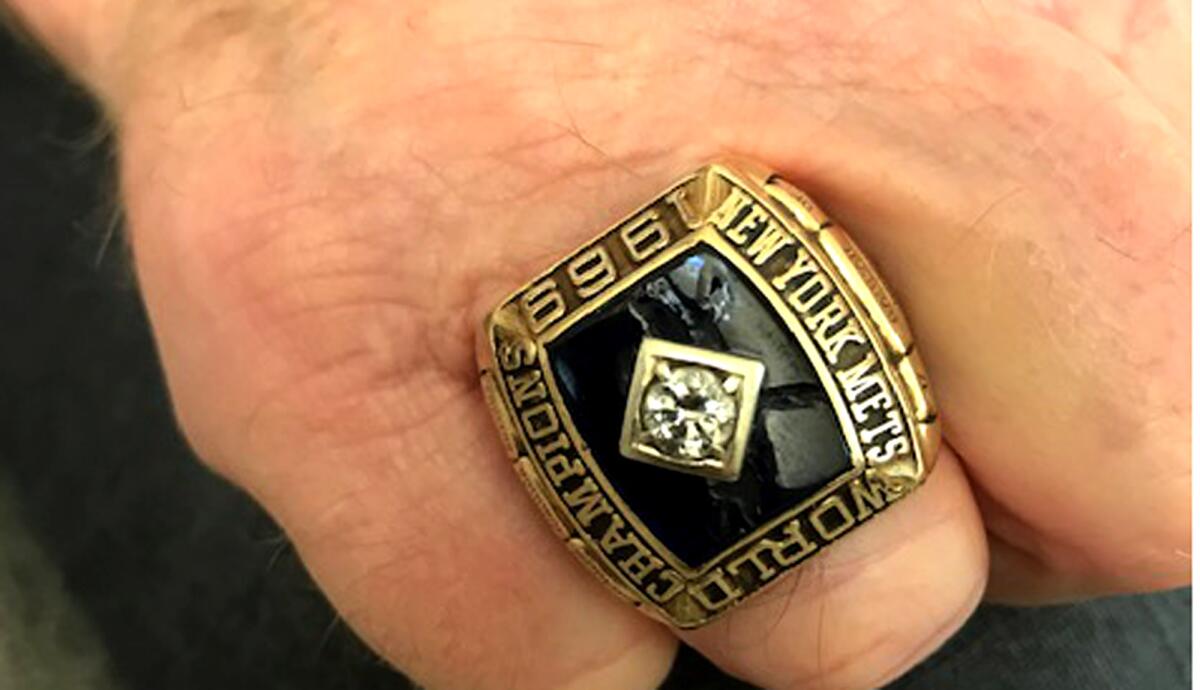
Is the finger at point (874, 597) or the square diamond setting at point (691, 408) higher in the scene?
the square diamond setting at point (691, 408)

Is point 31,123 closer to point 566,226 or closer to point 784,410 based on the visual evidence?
point 566,226

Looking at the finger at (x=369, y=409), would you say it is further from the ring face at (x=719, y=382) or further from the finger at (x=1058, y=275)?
the finger at (x=1058, y=275)

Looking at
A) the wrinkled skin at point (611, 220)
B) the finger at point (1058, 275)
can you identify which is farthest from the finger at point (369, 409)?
the finger at point (1058, 275)

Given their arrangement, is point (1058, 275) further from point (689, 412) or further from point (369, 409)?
point (369, 409)

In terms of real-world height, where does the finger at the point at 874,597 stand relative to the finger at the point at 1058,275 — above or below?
below

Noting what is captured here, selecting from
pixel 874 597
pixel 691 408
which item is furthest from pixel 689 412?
pixel 874 597
